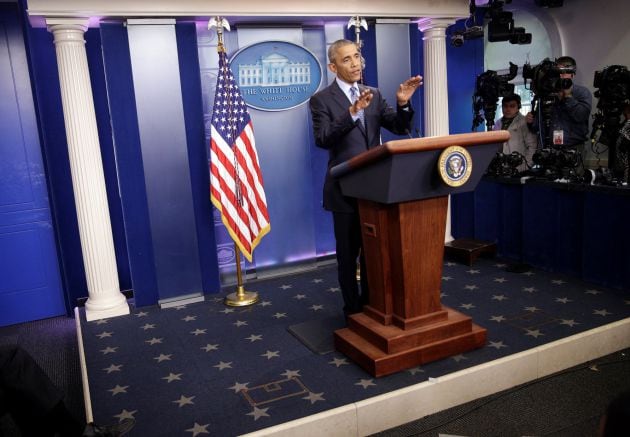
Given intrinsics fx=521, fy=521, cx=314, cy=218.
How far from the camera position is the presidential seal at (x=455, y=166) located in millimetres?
2496

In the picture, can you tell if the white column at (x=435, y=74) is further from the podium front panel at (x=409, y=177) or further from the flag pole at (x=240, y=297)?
the podium front panel at (x=409, y=177)

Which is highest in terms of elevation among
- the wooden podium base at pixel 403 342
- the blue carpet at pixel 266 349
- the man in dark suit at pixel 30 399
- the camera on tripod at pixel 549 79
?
the camera on tripod at pixel 549 79

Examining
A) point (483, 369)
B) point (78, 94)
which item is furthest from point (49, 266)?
A: point (483, 369)

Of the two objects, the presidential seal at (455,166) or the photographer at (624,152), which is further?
the photographer at (624,152)

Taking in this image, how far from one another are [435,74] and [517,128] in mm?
1021

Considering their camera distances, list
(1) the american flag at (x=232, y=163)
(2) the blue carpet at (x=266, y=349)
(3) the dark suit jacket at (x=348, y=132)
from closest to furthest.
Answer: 1. (2) the blue carpet at (x=266, y=349)
2. (3) the dark suit jacket at (x=348, y=132)
3. (1) the american flag at (x=232, y=163)

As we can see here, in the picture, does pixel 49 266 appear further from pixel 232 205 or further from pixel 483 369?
pixel 483 369

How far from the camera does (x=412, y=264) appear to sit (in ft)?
8.86

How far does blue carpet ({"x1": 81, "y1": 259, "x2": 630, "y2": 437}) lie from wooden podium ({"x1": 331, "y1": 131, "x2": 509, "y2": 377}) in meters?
0.12

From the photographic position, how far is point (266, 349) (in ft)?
10.8

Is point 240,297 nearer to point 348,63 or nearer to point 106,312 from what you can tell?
point 106,312

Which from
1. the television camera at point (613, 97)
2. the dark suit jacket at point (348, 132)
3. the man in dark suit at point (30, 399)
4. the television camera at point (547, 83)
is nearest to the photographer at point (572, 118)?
the television camera at point (547, 83)

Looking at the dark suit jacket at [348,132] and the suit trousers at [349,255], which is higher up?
the dark suit jacket at [348,132]

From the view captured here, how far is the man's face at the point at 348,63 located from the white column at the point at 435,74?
8.05 ft
